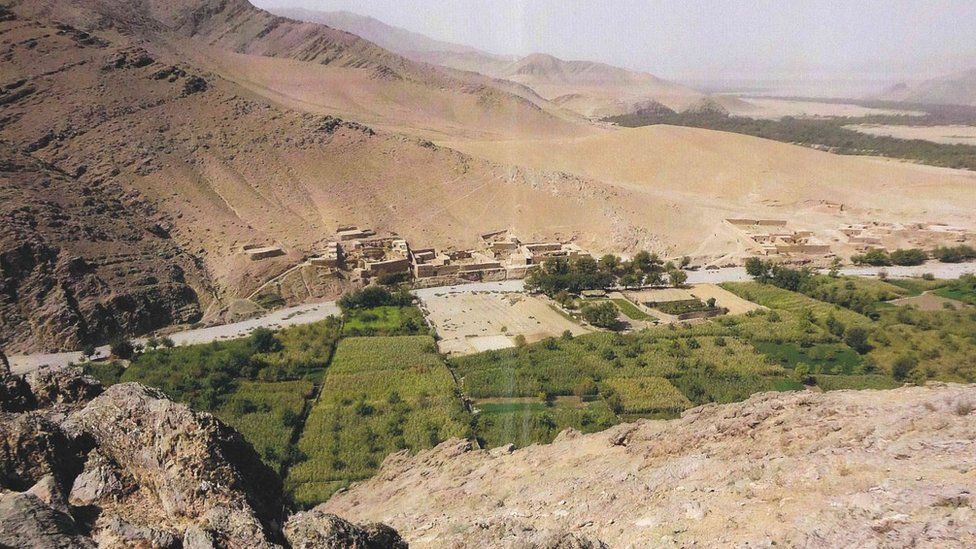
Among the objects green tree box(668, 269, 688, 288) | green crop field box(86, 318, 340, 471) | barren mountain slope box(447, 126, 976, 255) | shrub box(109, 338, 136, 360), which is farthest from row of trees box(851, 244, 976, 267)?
shrub box(109, 338, 136, 360)

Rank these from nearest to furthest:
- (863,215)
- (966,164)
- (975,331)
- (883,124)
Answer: (975,331) < (863,215) < (966,164) < (883,124)

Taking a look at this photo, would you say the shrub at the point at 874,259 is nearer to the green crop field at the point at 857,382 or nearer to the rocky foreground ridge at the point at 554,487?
the green crop field at the point at 857,382

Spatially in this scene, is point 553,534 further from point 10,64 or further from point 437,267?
point 10,64

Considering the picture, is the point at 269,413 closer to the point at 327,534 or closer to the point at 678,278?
the point at 327,534

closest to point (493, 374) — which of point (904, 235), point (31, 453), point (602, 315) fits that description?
point (602, 315)

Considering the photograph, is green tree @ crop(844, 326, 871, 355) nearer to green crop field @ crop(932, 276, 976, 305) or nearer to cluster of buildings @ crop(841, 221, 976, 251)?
green crop field @ crop(932, 276, 976, 305)

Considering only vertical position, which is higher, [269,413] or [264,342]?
[264,342]

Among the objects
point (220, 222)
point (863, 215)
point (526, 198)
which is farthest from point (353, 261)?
point (863, 215)
